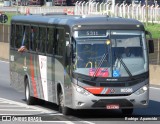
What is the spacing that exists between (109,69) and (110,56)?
1.11 feet

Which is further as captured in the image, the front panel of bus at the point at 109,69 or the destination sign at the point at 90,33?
the destination sign at the point at 90,33

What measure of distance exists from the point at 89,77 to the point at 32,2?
98.9 m

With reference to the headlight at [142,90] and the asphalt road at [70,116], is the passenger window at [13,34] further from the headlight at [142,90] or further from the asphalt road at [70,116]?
the headlight at [142,90]

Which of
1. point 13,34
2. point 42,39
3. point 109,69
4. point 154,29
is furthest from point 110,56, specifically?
point 154,29

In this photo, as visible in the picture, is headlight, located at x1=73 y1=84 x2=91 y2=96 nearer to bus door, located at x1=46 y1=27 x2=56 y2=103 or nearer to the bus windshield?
the bus windshield

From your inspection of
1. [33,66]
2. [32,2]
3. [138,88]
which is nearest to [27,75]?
[33,66]

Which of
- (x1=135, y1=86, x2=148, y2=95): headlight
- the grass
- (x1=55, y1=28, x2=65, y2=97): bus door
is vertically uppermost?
(x1=55, y1=28, x2=65, y2=97): bus door

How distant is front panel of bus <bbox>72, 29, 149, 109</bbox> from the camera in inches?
749

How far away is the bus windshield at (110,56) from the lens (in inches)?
757

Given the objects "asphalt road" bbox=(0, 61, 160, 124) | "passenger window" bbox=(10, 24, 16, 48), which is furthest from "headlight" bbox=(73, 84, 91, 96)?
"passenger window" bbox=(10, 24, 16, 48)

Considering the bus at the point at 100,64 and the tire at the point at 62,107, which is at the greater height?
the bus at the point at 100,64

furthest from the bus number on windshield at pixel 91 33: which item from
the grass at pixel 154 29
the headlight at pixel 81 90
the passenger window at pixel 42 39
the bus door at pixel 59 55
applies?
the grass at pixel 154 29

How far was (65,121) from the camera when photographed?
18.6 meters

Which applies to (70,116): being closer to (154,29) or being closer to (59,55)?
(59,55)
